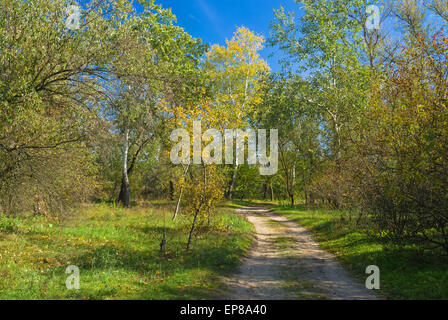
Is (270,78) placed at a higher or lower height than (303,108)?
higher

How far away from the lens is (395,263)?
9.88m

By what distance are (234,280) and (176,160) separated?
290 inches

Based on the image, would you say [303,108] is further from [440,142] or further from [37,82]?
[37,82]

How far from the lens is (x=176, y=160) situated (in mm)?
15227

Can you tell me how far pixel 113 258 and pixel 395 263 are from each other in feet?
30.0

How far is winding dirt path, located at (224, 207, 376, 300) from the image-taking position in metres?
7.95

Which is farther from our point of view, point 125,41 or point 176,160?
point 176,160

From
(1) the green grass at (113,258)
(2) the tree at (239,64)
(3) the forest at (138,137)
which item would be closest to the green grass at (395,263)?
(3) the forest at (138,137)

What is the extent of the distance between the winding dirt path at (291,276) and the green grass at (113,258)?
2.17ft

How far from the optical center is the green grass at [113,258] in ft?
25.3

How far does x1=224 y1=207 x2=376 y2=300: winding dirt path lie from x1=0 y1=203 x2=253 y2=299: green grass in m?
0.66

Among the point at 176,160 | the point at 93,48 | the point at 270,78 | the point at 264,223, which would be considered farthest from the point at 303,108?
the point at 93,48

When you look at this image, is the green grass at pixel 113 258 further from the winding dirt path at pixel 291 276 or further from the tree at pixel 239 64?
the tree at pixel 239 64

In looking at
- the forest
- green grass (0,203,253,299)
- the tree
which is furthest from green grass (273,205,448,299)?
the tree
